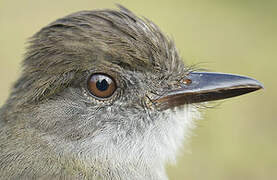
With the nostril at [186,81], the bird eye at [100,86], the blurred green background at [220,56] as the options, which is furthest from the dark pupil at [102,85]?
the blurred green background at [220,56]

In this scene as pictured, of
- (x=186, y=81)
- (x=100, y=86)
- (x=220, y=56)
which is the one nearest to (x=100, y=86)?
(x=100, y=86)

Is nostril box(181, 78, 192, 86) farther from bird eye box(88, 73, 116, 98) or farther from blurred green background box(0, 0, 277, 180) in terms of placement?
blurred green background box(0, 0, 277, 180)

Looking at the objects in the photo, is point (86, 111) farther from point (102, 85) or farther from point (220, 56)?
point (220, 56)

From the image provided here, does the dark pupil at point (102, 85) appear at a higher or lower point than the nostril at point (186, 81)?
lower

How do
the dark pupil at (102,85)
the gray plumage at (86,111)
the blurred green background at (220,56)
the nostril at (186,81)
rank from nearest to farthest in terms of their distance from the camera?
the gray plumage at (86,111), the dark pupil at (102,85), the nostril at (186,81), the blurred green background at (220,56)

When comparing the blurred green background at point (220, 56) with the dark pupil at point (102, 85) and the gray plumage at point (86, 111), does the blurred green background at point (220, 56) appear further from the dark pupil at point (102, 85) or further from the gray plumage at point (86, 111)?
the dark pupil at point (102, 85)

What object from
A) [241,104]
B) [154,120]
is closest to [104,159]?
[154,120]
